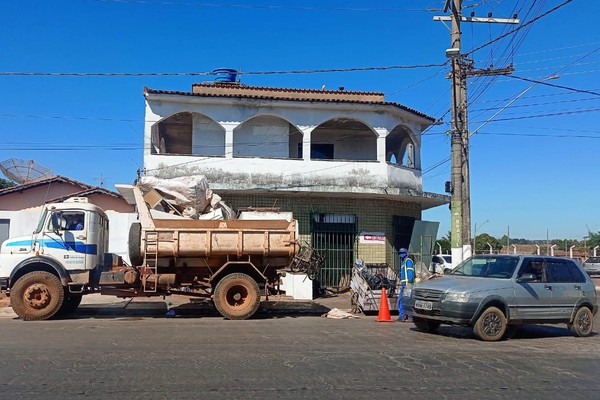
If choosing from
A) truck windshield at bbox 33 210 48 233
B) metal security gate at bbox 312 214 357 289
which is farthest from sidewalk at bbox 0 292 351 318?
truck windshield at bbox 33 210 48 233

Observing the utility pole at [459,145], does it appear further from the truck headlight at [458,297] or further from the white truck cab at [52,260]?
the white truck cab at [52,260]

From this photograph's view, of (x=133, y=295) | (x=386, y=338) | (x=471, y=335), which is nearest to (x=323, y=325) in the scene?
(x=386, y=338)

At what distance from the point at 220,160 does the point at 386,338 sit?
37.6 ft

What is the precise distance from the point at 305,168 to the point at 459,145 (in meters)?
5.94

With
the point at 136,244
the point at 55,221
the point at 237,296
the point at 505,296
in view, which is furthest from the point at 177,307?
the point at 505,296

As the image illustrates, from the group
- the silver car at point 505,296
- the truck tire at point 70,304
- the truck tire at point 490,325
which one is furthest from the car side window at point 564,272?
the truck tire at point 70,304

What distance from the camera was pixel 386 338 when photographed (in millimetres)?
10414

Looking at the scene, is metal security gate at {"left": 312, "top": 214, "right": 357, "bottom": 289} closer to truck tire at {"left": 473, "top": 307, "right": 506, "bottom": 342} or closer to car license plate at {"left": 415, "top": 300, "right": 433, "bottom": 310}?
car license plate at {"left": 415, "top": 300, "right": 433, "bottom": 310}

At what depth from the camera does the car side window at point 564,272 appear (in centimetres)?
1144

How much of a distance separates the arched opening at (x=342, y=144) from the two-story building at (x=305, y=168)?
57.9 inches

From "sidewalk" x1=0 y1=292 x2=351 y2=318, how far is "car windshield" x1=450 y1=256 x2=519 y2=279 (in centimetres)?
512

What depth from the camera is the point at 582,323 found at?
11.5 meters

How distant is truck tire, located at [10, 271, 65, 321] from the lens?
510 inches

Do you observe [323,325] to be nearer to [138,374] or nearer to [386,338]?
[386,338]
